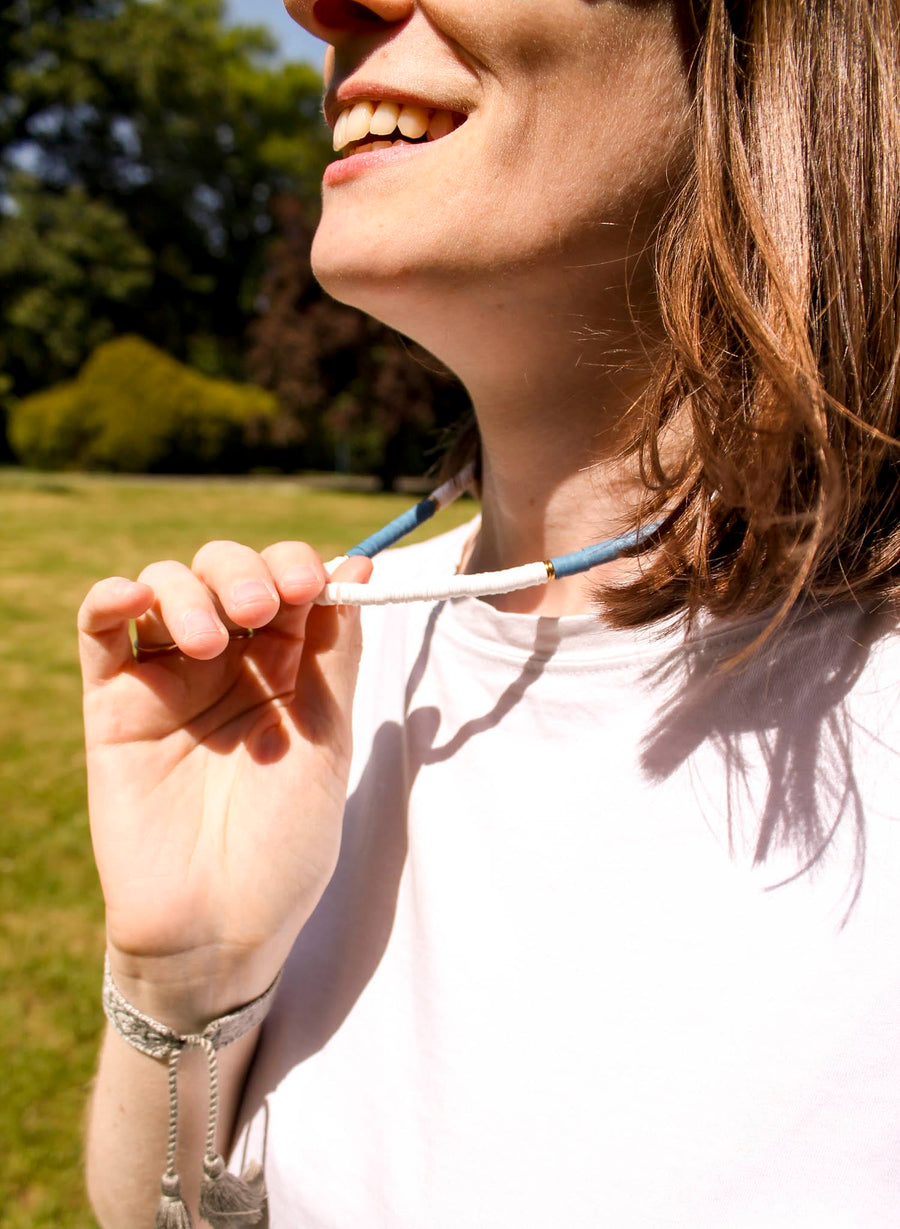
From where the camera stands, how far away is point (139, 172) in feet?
103

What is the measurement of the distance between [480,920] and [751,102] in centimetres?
103

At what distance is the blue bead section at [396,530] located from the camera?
4.94ft

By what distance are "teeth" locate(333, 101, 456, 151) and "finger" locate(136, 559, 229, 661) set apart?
0.64m

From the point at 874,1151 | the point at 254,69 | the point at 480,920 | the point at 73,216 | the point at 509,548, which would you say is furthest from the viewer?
the point at 254,69

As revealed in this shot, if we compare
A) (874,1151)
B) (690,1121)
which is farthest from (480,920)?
(874,1151)

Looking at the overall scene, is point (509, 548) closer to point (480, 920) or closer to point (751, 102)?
point (480, 920)

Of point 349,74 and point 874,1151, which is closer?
point 874,1151

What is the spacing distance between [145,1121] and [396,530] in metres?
0.95

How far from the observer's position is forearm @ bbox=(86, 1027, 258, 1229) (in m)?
1.34

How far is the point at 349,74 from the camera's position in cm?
133

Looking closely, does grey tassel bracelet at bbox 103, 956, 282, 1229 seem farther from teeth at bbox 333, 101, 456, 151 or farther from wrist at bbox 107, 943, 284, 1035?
teeth at bbox 333, 101, 456, 151

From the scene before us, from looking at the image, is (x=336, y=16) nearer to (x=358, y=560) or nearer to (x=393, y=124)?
(x=393, y=124)

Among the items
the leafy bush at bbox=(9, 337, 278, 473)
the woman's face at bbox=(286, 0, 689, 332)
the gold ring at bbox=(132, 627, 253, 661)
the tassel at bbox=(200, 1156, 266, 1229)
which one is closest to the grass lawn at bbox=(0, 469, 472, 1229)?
the tassel at bbox=(200, 1156, 266, 1229)

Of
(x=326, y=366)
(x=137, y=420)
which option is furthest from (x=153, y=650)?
(x=137, y=420)
